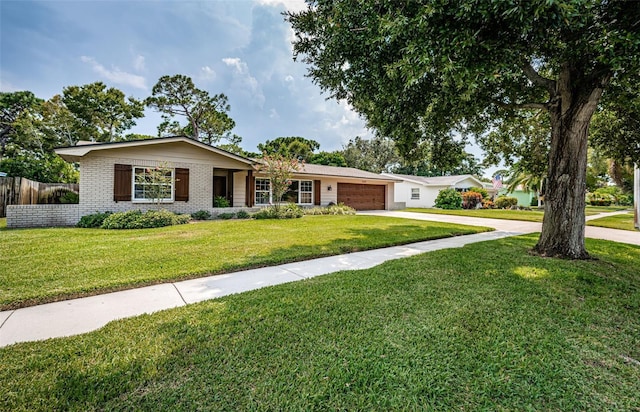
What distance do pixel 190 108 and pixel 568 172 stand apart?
3045cm

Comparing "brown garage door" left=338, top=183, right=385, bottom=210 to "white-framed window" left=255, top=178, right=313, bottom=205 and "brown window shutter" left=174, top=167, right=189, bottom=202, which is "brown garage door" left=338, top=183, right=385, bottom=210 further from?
"brown window shutter" left=174, top=167, right=189, bottom=202

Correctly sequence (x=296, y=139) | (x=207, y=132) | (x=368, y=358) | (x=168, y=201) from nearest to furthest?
(x=368, y=358) < (x=168, y=201) < (x=207, y=132) < (x=296, y=139)

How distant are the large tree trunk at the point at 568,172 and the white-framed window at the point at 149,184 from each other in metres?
12.6

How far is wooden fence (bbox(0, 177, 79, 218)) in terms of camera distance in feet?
36.1

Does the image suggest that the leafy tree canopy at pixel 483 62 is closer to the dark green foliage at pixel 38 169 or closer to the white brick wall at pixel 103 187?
the white brick wall at pixel 103 187

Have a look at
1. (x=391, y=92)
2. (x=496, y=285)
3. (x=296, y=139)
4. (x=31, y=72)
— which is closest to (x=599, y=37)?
(x=391, y=92)

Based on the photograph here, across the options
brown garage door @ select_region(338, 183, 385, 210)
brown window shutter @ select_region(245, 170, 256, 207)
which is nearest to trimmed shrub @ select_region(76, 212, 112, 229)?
brown window shutter @ select_region(245, 170, 256, 207)

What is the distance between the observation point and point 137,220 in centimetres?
949

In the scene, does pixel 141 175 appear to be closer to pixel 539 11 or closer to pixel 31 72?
pixel 31 72

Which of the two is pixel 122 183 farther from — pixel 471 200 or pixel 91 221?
pixel 471 200

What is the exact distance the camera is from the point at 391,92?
18.3 feet

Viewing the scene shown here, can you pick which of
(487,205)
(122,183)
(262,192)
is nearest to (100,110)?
(122,183)

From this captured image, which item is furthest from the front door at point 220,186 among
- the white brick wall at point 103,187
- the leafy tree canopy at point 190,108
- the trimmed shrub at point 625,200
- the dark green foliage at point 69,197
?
the trimmed shrub at point 625,200

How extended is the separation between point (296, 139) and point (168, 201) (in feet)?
96.8
